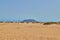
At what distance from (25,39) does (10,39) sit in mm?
1077

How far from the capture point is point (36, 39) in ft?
38.0

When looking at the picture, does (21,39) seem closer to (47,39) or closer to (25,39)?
(25,39)

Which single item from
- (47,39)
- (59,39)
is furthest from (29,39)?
(59,39)

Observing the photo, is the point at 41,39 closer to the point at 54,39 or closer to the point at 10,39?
the point at 54,39

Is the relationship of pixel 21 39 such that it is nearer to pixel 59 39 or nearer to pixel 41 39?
pixel 41 39

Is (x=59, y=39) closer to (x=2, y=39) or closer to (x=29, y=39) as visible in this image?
(x=29, y=39)

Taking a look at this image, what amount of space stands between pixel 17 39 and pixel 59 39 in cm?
304

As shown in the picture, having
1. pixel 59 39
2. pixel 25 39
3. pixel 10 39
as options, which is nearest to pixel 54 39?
pixel 59 39

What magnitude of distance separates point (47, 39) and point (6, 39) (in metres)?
2.96

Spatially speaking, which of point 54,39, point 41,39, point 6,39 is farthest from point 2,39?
point 54,39

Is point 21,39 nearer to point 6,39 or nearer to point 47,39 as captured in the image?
point 6,39

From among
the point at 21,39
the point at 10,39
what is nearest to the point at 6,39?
the point at 10,39

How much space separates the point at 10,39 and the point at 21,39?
789mm

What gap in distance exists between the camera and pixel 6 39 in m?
11.5
